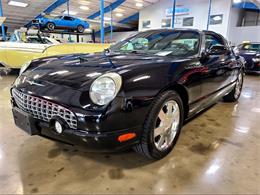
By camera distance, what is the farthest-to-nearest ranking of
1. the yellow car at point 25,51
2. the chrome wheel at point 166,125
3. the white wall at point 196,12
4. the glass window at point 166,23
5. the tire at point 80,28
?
the glass window at point 166,23 < the white wall at point 196,12 < the tire at point 80,28 < the yellow car at point 25,51 < the chrome wheel at point 166,125

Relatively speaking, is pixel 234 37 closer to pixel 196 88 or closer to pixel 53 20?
pixel 53 20

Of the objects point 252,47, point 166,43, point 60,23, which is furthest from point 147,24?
point 166,43

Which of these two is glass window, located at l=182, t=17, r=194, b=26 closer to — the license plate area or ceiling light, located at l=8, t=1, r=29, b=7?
ceiling light, located at l=8, t=1, r=29, b=7

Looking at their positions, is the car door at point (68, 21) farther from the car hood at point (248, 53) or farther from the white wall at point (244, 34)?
the white wall at point (244, 34)

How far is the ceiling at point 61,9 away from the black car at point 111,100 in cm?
1556

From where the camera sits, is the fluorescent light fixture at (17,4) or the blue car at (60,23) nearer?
the blue car at (60,23)

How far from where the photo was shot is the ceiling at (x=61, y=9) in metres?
15.4

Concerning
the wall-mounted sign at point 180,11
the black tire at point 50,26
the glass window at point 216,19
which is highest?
the wall-mounted sign at point 180,11

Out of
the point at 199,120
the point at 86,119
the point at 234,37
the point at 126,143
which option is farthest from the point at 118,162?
the point at 234,37

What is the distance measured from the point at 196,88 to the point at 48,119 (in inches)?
54.2

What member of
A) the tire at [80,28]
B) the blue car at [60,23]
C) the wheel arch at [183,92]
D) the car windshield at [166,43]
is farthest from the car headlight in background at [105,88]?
the tire at [80,28]

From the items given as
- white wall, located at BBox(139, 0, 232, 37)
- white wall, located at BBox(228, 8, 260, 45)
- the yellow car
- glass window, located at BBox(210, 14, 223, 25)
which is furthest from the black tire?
white wall, located at BBox(228, 8, 260, 45)

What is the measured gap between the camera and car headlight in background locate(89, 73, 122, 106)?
4.40 ft

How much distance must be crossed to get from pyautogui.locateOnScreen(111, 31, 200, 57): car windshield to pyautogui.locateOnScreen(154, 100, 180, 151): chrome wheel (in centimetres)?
63
